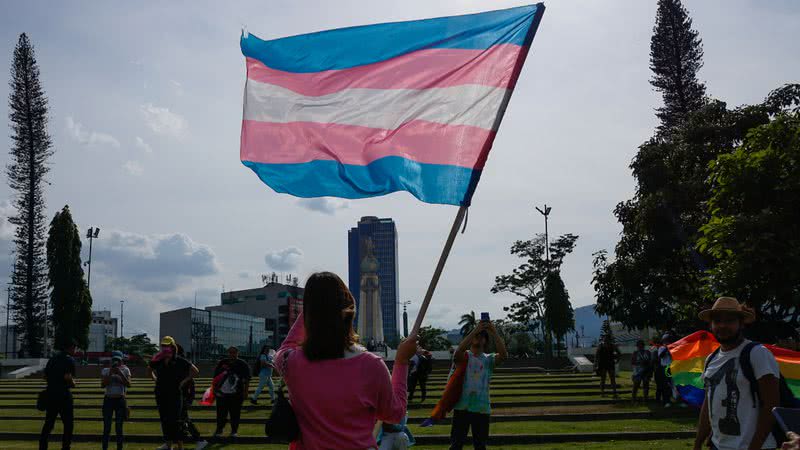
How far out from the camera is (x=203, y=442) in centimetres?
1398

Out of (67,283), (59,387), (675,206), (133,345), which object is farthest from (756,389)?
(133,345)

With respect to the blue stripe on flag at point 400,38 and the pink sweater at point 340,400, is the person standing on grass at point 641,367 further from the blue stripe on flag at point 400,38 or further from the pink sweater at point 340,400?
the pink sweater at point 340,400

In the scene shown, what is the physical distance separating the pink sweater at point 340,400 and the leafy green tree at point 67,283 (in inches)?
2634

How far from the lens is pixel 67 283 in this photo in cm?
6581

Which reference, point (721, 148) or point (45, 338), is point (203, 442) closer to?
point (721, 148)

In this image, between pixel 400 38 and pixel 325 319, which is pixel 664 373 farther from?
pixel 325 319

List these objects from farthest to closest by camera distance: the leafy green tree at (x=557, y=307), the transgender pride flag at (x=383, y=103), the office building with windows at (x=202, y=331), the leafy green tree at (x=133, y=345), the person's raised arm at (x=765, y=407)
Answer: the leafy green tree at (x=133, y=345) < the office building with windows at (x=202, y=331) < the leafy green tree at (x=557, y=307) < the transgender pride flag at (x=383, y=103) < the person's raised arm at (x=765, y=407)

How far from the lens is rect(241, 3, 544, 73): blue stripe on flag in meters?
5.74

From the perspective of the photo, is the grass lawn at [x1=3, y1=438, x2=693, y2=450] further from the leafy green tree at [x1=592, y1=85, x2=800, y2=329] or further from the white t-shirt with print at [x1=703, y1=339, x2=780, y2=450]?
the leafy green tree at [x1=592, y1=85, x2=800, y2=329]

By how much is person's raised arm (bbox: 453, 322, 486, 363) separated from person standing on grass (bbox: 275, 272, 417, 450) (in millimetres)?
4575

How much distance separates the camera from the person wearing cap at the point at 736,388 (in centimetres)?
510

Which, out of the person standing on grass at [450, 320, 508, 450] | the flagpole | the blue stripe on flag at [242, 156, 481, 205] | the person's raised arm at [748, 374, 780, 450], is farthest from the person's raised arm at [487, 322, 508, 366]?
the flagpole

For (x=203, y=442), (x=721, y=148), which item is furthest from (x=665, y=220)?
(x=203, y=442)

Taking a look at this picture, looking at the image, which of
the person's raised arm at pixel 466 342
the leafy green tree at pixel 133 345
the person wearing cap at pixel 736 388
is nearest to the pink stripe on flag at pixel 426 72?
the person wearing cap at pixel 736 388
